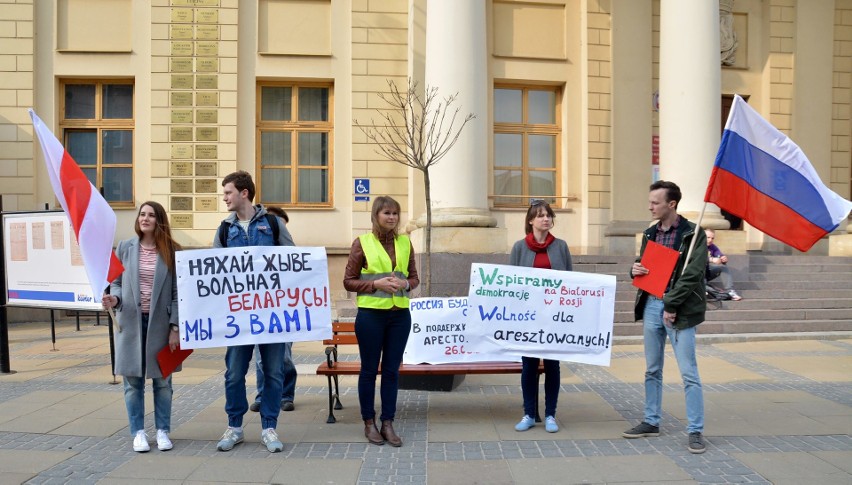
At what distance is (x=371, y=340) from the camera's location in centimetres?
569

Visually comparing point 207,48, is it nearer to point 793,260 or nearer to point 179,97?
point 179,97

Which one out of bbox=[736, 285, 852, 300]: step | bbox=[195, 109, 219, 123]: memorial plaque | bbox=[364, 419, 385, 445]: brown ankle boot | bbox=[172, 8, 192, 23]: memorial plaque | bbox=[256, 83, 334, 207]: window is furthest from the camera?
bbox=[256, 83, 334, 207]: window

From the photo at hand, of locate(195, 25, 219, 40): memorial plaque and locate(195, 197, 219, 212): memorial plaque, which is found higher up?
locate(195, 25, 219, 40): memorial plaque

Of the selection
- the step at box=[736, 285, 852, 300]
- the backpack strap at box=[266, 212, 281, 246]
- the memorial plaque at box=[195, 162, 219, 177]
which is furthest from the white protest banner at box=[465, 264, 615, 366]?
the memorial plaque at box=[195, 162, 219, 177]

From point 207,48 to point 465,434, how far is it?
38.3 ft

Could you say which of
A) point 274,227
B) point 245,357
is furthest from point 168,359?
point 274,227

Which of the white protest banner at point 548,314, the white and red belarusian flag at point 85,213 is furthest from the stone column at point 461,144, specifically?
the white and red belarusian flag at point 85,213

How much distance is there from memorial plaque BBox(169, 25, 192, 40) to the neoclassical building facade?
0.03 metres

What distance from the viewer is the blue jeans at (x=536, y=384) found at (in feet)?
20.3

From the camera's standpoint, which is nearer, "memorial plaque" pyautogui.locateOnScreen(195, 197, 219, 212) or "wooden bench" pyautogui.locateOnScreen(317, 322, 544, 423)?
"wooden bench" pyautogui.locateOnScreen(317, 322, 544, 423)

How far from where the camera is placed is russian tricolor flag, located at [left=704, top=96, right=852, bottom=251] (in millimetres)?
5895

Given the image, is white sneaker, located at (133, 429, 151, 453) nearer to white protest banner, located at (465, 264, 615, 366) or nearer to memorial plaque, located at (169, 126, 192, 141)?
white protest banner, located at (465, 264, 615, 366)

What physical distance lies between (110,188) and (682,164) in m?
12.1

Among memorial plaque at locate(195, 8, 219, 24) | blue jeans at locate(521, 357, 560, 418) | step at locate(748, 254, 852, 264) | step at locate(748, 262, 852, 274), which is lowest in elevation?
blue jeans at locate(521, 357, 560, 418)
